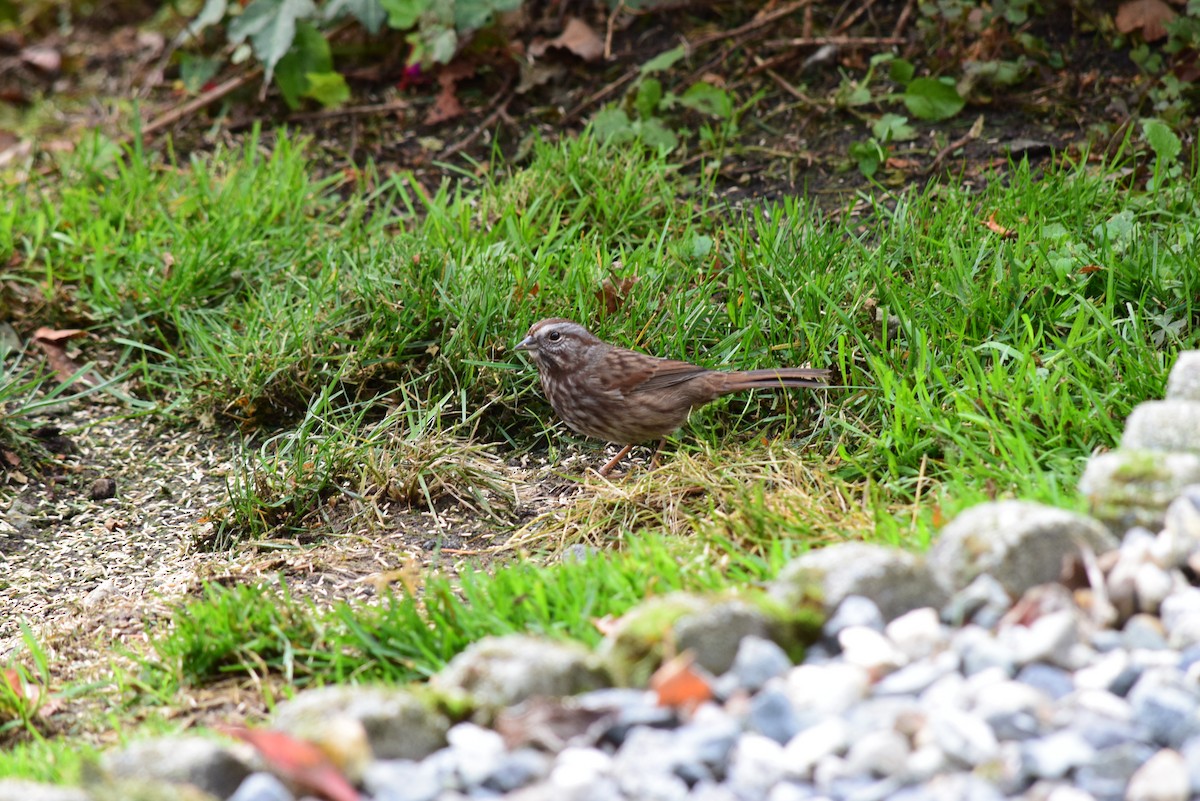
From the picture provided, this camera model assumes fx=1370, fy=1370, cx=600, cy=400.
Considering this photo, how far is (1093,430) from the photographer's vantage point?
12.4 ft

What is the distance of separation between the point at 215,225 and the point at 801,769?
4107 mm

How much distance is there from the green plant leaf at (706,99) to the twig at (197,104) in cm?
229

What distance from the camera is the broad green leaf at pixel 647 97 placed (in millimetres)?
6219

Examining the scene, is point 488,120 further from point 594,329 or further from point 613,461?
point 613,461

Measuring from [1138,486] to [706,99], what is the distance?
3764 mm

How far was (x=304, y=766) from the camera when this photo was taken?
91.2 inches

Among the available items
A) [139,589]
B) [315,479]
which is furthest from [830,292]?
[139,589]

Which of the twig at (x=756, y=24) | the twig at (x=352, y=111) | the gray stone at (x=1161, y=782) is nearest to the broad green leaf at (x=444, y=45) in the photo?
the twig at (x=352, y=111)

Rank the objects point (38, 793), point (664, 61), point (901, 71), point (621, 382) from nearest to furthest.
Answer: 1. point (38, 793)
2. point (621, 382)
3. point (901, 71)
4. point (664, 61)

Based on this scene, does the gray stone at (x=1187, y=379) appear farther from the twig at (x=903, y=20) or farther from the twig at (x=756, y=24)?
the twig at (x=756, y=24)

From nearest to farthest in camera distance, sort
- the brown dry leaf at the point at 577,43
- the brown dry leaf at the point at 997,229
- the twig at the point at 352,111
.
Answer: the brown dry leaf at the point at 997,229 < the brown dry leaf at the point at 577,43 < the twig at the point at 352,111

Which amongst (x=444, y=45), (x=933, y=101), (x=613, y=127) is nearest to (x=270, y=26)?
(x=444, y=45)

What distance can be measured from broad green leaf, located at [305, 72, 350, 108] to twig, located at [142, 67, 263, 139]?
392 millimetres

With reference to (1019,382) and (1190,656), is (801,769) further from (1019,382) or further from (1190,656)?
(1019,382)
